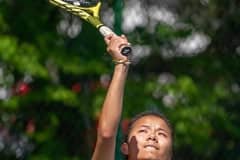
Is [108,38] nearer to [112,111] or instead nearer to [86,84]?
[112,111]

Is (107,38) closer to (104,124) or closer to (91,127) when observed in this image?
(104,124)

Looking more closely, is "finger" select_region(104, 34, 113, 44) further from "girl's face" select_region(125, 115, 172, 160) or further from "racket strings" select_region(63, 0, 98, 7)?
Answer: "racket strings" select_region(63, 0, 98, 7)

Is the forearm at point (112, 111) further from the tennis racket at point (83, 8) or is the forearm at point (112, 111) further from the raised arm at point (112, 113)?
the tennis racket at point (83, 8)

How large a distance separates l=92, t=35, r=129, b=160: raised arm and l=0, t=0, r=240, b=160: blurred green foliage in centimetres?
562

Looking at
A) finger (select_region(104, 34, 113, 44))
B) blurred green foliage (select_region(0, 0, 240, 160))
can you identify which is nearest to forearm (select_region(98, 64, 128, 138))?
finger (select_region(104, 34, 113, 44))

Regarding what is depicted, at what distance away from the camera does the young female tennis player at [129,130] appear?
4.33 meters

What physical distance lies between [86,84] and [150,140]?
603cm

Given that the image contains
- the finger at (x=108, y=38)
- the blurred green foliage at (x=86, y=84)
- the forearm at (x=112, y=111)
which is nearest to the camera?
the forearm at (x=112, y=111)

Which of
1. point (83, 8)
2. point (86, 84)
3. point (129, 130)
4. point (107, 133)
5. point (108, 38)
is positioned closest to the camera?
point (107, 133)

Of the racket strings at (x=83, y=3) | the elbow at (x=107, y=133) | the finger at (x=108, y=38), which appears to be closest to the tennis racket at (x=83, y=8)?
the racket strings at (x=83, y=3)

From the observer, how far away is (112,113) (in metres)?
4.32

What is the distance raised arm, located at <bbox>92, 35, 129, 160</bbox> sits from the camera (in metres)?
4.32

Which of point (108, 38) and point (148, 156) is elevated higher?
point (108, 38)

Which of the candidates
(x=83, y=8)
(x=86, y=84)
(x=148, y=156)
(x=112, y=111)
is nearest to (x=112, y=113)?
(x=112, y=111)
